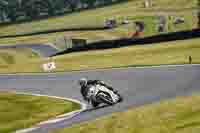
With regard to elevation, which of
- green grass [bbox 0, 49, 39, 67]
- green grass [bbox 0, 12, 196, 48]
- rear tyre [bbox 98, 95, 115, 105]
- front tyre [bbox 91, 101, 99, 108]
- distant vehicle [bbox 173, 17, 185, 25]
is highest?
rear tyre [bbox 98, 95, 115, 105]

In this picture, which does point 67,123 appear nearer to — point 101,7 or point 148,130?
point 148,130

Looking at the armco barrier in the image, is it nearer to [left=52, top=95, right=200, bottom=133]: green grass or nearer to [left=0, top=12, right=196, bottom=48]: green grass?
[left=0, top=12, right=196, bottom=48]: green grass

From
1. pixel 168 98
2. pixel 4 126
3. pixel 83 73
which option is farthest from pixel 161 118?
pixel 83 73

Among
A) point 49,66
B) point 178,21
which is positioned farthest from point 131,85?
point 178,21

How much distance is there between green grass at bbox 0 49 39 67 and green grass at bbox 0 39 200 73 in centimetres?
1966

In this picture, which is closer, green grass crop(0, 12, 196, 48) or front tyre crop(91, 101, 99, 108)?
front tyre crop(91, 101, 99, 108)

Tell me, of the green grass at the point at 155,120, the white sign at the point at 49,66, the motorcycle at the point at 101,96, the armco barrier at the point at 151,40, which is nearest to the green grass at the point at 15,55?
the armco barrier at the point at 151,40

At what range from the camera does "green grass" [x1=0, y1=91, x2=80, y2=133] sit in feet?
68.1

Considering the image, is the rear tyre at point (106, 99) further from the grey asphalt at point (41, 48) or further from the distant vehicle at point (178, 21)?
the distant vehicle at point (178, 21)

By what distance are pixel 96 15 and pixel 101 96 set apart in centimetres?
8736

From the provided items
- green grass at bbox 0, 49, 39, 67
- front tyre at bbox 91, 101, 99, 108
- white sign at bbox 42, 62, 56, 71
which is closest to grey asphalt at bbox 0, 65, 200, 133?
front tyre at bbox 91, 101, 99, 108

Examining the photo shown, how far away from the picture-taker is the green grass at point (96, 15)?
98.6 meters

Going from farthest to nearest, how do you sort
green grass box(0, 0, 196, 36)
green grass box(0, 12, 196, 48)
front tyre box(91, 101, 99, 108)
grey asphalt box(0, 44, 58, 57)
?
green grass box(0, 0, 196, 36), green grass box(0, 12, 196, 48), grey asphalt box(0, 44, 58, 57), front tyre box(91, 101, 99, 108)

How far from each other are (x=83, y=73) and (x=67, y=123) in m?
18.9
